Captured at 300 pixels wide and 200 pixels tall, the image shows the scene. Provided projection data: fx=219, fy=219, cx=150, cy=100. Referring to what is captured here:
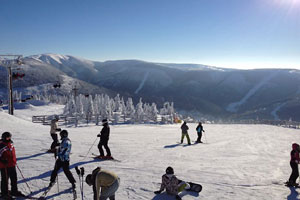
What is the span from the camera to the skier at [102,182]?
471 centimetres

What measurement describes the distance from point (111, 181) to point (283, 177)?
834 cm

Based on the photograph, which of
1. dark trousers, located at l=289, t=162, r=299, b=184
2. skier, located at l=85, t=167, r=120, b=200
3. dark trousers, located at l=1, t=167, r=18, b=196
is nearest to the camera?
skier, located at l=85, t=167, r=120, b=200

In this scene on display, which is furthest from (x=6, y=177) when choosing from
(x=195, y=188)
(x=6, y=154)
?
(x=195, y=188)

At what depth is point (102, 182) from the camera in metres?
4.75

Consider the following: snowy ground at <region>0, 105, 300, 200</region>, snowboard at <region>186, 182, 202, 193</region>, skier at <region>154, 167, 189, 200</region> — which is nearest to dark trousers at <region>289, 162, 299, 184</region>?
snowy ground at <region>0, 105, 300, 200</region>

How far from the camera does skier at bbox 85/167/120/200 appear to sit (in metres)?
4.71

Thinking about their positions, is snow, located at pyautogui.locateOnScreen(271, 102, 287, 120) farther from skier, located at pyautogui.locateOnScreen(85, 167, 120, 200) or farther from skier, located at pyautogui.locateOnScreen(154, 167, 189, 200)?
skier, located at pyautogui.locateOnScreen(85, 167, 120, 200)

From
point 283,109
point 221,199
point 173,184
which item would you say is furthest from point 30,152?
point 283,109

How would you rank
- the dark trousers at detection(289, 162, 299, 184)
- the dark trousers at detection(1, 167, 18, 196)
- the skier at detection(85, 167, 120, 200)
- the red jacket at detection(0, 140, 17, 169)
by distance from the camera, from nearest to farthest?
the skier at detection(85, 167, 120, 200) → the red jacket at detection(0, 140, 17, 169) → the dark trousers at detection(1, 167, 18, 196) → the dark trousers at detection(289, 162, 299, 184)

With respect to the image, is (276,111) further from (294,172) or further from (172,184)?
(172,184)

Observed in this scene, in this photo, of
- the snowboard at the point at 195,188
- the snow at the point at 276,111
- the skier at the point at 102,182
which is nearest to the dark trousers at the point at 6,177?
the skier at the point at 102,182

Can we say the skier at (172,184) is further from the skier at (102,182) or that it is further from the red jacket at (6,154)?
the red jacket at (6,154)

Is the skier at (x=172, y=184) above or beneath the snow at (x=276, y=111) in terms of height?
above

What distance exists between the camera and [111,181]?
4816mm
